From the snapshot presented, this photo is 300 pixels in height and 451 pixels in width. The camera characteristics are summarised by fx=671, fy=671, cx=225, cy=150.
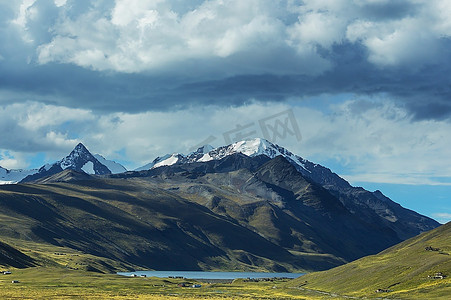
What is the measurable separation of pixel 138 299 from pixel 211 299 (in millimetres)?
23158

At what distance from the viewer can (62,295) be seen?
181125 mm

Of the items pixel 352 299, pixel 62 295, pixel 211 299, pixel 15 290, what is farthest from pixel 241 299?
pixel 15 290

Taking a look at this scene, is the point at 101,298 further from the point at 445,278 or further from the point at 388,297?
the point at 445,278

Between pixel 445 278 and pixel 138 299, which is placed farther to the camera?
pixel 445 278

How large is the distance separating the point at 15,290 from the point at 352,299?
97.4 m

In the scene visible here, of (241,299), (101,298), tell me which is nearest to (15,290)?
(101,298)

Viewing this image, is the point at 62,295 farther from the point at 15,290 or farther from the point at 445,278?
the point at 445,278

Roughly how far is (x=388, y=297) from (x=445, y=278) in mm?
19262

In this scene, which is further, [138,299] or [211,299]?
[211,299]

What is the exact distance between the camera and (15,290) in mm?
189500

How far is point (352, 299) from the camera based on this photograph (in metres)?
199

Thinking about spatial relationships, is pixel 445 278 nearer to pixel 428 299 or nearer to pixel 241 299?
pixel 428 299

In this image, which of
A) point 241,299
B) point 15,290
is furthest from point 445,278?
point 15,290

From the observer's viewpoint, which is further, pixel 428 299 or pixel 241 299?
pixel 241 299
